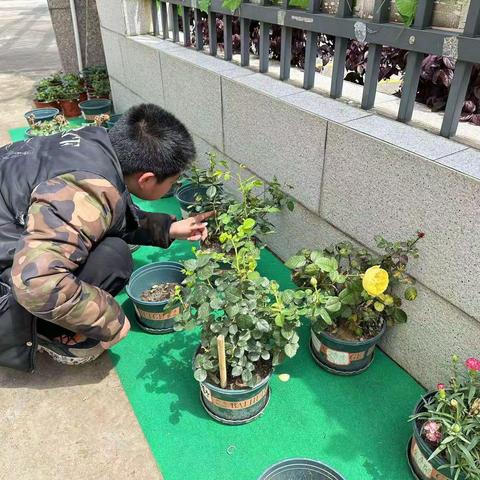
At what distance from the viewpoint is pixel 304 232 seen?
9.23 feet

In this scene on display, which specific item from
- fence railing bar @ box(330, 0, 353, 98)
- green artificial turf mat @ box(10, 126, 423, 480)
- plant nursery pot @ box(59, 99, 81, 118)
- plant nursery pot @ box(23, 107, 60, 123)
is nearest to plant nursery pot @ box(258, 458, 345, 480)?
green artificial turf mat @ box(10, 126, 423, 480)

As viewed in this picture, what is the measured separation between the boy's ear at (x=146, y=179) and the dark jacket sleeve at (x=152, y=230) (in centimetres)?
62

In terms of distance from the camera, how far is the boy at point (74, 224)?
5.70 feet

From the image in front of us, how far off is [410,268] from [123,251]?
142 centimetres

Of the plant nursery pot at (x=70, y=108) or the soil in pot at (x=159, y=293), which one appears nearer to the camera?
the soil in pot at (x=159, y=293)

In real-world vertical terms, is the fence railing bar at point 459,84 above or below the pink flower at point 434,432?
above

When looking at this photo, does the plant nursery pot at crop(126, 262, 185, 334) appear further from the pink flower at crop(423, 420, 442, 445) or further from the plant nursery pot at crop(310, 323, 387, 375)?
the pink flower at crop(423, 420, 442, 445)

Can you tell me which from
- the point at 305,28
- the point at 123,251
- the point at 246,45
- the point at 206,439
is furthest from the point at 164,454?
the point at 246,45

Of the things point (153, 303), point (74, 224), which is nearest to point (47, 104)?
point (153, 303)

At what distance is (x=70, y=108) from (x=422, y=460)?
5895 mm

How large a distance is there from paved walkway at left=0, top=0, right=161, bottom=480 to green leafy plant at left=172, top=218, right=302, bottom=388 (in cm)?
48

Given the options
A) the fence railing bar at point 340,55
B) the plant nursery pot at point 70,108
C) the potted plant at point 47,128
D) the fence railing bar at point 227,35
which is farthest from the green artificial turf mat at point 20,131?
the fence railing bar at point 340,55

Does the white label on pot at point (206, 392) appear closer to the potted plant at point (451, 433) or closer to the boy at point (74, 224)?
the boy at point (74, 224)

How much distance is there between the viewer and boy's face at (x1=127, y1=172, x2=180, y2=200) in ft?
6.69
